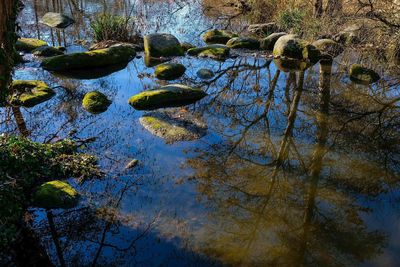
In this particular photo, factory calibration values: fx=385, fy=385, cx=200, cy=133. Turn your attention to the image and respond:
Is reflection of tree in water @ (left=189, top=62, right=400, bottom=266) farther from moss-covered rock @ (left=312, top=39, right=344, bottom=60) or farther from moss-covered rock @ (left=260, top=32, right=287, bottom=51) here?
moss-covered rock @ (left=260, top=32, right=287, bottom=51)

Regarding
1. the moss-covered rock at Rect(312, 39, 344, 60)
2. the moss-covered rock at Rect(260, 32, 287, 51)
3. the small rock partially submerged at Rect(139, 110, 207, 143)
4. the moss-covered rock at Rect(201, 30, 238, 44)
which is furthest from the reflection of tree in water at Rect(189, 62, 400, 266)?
the moss-covered rock at Rect(201, 30, 238, 44)

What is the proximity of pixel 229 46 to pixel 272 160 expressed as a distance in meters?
7.65

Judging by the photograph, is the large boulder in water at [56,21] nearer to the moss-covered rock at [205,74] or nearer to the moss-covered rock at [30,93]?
the moss-covered rock at [30,93]

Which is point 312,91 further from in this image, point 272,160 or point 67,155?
point 67,155

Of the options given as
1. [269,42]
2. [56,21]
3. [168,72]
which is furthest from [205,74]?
[56,21]

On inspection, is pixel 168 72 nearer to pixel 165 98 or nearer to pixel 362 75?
pixel 165 98

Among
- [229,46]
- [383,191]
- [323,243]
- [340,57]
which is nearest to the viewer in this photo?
[323,243]

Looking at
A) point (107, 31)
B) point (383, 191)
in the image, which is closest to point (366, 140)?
point (383, 191)

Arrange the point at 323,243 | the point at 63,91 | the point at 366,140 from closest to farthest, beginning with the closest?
the point at 323,243, the point at 366,140, the point at 63,91

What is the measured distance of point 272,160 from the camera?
6.69 m

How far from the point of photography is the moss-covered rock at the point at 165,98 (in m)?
8.58

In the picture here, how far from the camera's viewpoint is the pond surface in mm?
4742

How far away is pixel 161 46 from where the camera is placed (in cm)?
1224

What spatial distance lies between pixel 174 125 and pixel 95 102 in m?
2.06
